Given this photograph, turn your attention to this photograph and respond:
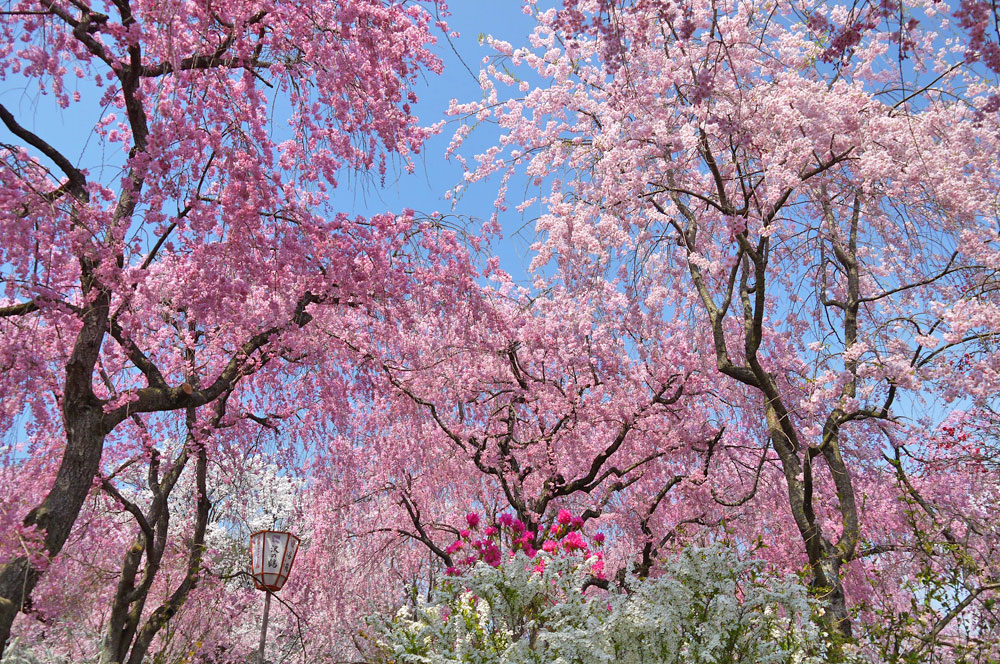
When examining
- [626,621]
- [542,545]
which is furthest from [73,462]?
[626,621]

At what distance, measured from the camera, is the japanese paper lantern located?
8094mm

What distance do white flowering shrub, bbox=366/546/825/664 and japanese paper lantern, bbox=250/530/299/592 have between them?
469 centimetres

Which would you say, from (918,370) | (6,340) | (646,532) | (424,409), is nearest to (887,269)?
(918,370)

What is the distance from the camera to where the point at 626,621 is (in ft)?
11.2

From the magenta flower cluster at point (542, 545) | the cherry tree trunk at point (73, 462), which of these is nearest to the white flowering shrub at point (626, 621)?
the magenta flower cluster at point (542, 545)

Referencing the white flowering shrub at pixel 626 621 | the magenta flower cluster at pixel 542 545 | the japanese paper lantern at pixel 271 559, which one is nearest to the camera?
the white flowering shrub at pixel 626 621

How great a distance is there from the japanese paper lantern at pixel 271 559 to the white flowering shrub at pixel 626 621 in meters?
4.69

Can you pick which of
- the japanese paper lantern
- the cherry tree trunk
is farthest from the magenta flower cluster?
the japanese paper lantern

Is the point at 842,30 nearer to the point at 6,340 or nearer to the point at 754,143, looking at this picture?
the point at 754,143

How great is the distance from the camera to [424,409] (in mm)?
10852

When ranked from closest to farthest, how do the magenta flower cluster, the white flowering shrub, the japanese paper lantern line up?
the white flowering shrub → the magenta flower cluster → the japanese paper lantern

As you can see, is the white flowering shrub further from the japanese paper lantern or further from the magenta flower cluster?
the japanese paper lantern

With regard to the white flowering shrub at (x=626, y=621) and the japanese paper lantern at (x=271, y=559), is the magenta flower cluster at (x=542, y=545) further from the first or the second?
the japanese paper lantern at (x=271, y=559)

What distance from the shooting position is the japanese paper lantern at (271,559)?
809 cm
